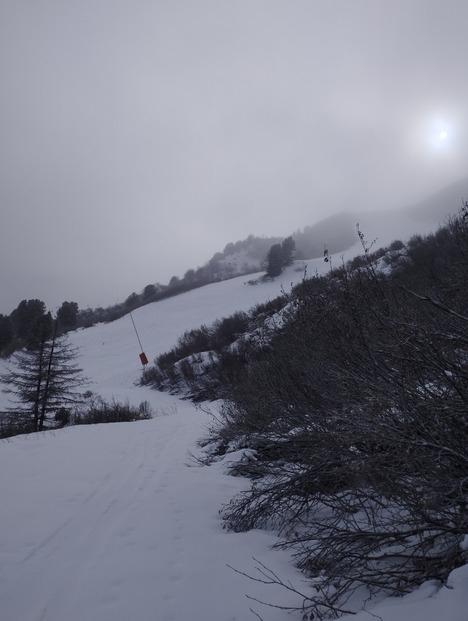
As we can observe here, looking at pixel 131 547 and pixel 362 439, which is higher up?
pixel 362 439

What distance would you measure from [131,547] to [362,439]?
2606 mm

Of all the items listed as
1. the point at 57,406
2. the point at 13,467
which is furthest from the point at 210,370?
the point at 13,467

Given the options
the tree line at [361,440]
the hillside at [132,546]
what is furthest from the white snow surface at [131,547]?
the tree line at [361,440]

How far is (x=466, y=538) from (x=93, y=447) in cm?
775

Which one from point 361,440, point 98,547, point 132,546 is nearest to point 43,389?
point 98,547

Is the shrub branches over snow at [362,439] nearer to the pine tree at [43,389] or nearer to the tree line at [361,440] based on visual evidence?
the tree line at [361,440]

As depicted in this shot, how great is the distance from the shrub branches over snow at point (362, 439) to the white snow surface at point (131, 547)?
0.29 m

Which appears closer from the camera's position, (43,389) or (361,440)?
(361,440)

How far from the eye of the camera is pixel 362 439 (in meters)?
2.53

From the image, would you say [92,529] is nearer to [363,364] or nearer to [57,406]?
[363,364]

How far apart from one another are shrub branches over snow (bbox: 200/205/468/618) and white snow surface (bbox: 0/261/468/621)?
0.29m

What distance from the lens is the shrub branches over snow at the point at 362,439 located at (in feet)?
6.78

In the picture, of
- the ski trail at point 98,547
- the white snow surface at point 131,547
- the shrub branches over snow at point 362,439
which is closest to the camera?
the shrub branches over snow at point 362,439

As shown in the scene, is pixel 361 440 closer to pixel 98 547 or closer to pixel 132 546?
pixel 132 546
